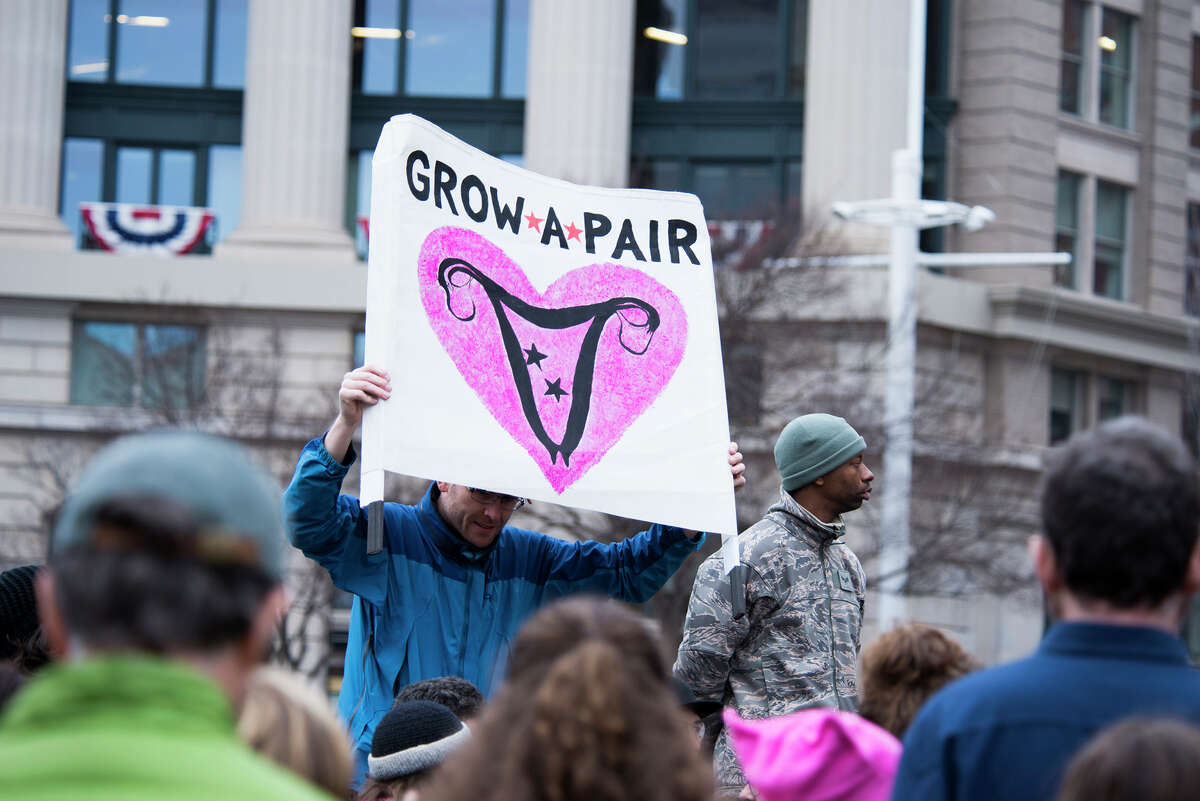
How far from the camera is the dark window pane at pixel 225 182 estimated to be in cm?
3425

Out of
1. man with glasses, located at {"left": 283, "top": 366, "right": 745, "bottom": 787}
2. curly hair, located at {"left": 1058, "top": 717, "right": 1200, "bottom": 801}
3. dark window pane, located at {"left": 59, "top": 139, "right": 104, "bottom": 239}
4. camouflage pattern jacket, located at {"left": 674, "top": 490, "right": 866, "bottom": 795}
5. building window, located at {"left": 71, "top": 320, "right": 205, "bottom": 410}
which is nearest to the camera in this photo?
curly hair, located at {"left": 1058, "top": 717, "right": 1200, "bottom": 801}

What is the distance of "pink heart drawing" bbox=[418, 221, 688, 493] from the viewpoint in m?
5.93

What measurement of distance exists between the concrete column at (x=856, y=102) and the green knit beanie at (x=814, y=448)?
2568cm

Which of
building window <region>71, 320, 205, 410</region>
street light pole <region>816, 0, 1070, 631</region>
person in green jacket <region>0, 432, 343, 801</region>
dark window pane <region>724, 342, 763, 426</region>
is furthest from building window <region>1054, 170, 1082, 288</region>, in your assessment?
person in green jacket <region>0, 432, 343, 801</region>

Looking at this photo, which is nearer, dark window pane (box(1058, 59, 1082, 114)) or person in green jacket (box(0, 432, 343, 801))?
person in green jacket (box(0, 432, 343, 801))

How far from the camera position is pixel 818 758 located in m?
3.74

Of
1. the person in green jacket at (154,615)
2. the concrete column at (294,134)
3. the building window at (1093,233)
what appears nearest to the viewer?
the person in green jacket at (154,615)

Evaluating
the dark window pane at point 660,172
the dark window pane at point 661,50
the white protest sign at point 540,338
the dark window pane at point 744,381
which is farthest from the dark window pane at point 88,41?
the white protest sign at point 540,338

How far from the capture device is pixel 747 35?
34.8 metres

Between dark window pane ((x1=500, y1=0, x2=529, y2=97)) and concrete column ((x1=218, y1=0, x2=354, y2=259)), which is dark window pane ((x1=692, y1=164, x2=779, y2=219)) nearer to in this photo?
dark window pane ((x1=500, y1=0, x2=529, y2=97))

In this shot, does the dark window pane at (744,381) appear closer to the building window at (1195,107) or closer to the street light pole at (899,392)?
the street light pole at (899,392)

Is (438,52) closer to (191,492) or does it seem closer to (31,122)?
(31,122)

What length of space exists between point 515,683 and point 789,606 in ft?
11.3

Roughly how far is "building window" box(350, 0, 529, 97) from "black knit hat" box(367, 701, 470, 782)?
99.9 feet
